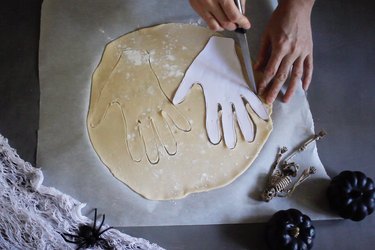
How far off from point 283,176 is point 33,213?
48 centimetres

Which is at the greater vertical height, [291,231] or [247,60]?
[247,60]

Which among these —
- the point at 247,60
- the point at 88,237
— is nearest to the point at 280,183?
the point at 247,60

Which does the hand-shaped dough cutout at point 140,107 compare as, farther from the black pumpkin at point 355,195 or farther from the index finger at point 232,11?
the black pumpkin at point 355,195

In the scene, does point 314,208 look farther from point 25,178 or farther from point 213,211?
point 25,178

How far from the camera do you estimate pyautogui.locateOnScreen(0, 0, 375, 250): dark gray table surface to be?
0.84 meters

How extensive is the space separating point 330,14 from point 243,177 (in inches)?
17.0

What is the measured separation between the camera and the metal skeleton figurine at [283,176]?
851mm

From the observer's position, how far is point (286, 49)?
34.2 inches

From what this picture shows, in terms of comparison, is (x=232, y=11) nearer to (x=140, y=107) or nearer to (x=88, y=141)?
(x=140, y=107)

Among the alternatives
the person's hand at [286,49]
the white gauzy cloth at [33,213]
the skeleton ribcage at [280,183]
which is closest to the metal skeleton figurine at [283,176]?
the skeleton ribcage at [280,183]

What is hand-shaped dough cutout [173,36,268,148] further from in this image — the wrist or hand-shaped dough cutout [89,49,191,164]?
the wrist

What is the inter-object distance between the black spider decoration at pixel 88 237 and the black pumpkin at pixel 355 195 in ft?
1.46

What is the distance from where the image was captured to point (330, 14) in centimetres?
99

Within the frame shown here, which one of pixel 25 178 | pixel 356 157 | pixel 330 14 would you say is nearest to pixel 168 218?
pixel 25 178
